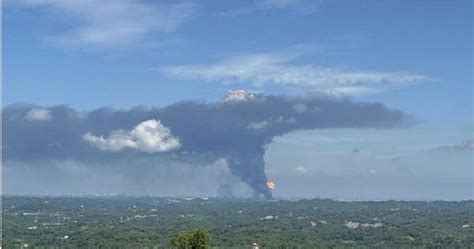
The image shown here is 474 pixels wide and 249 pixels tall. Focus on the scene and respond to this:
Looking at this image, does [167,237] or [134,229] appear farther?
[134,229]

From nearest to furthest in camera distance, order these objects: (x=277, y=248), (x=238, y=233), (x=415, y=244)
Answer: (x=277, y=248)
(x=415, y=244)
(x=238, y=233)

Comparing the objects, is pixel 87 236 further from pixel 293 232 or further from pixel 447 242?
pixel 447 242

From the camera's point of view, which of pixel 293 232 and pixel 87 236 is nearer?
pixel 87 236

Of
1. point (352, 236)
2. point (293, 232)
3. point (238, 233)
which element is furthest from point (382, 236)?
point (238, 233)

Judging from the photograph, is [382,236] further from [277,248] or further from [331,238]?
[277,248]

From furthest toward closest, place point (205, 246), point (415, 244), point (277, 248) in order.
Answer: point (415, 244) < point (277, 248) < point (205, 246)

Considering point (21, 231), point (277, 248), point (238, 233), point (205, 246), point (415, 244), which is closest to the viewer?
point (205, 246)

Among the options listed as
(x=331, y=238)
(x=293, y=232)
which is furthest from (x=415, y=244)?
(x=293, y=232)

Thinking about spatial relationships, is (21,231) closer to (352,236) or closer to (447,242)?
(352,236)
